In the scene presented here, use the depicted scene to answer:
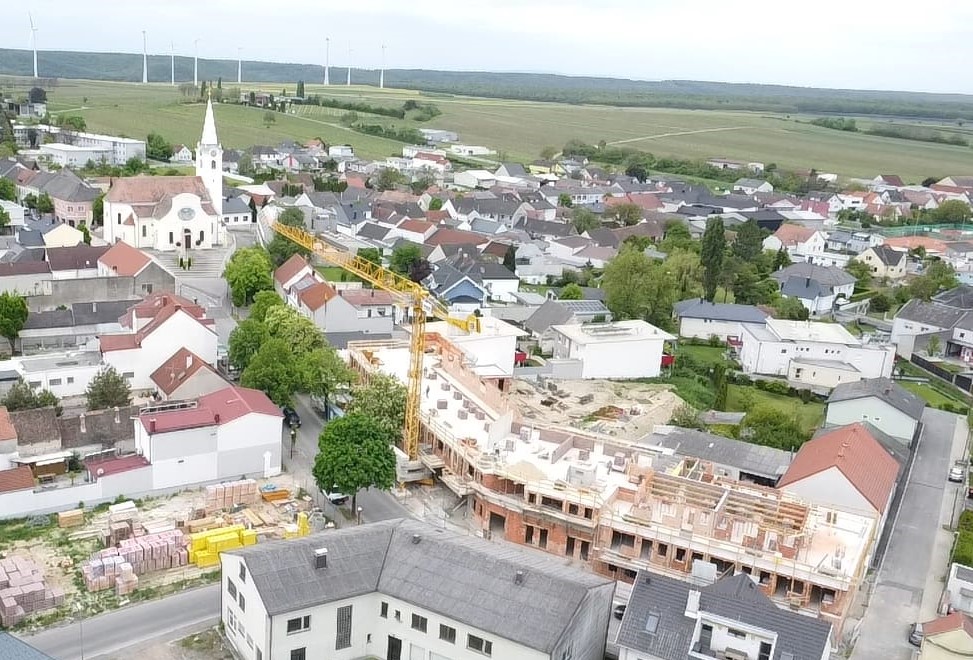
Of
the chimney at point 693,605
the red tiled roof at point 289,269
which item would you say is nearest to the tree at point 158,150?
the red tiled roof at point 289,269

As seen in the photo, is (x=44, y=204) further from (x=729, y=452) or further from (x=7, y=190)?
(x=729, y=452)

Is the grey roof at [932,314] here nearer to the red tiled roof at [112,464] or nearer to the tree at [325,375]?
the tree at [325,375]

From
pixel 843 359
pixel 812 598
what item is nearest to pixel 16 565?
pixel 812 598

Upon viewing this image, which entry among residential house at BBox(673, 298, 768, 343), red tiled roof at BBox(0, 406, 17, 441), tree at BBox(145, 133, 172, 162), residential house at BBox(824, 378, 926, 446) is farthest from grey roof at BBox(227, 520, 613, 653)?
tree at BBox(145, 133, 172, 162)

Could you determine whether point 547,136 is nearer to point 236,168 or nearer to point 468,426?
point 236,168

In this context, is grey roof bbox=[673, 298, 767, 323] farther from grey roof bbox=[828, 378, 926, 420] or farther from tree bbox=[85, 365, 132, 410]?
tree bbox=[85, 365, 132, 410]

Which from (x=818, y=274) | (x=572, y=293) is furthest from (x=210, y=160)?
(x=818, y=274)
